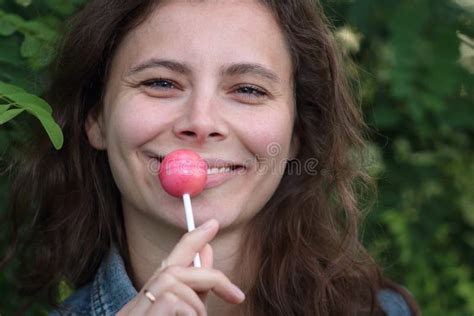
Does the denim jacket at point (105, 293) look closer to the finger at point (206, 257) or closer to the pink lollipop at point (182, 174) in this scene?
the pink lollipop at point (182, 174)

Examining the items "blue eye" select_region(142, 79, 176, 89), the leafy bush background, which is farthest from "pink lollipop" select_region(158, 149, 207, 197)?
the leafy bush background

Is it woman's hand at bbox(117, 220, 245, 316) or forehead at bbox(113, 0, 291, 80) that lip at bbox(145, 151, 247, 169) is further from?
woman's hand at bbox(117, 220, 245, 316)

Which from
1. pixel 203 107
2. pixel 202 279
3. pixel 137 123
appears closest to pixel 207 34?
pixel 203 107

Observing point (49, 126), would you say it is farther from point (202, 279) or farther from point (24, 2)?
point (24, 2)

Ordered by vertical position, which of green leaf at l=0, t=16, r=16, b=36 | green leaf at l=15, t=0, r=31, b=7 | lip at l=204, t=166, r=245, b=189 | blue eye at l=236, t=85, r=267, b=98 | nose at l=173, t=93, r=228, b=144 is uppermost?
blue eye at l=236, t=85, r=267, b=98

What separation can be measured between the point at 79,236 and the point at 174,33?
2.73 ft

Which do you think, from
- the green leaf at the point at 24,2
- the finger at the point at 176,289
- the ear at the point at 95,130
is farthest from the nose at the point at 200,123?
the green leaf at the point at 24,2

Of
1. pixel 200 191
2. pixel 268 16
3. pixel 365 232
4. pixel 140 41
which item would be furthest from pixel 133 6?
pixel 365 232

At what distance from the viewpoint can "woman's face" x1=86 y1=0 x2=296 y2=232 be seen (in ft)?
8.48

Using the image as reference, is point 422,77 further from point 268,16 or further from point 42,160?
point 42,160

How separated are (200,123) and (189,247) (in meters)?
0.47

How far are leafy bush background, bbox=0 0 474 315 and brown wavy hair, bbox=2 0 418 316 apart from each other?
133mm

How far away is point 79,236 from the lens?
307 centimetres

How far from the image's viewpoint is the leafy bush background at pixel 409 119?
10.1 ft
